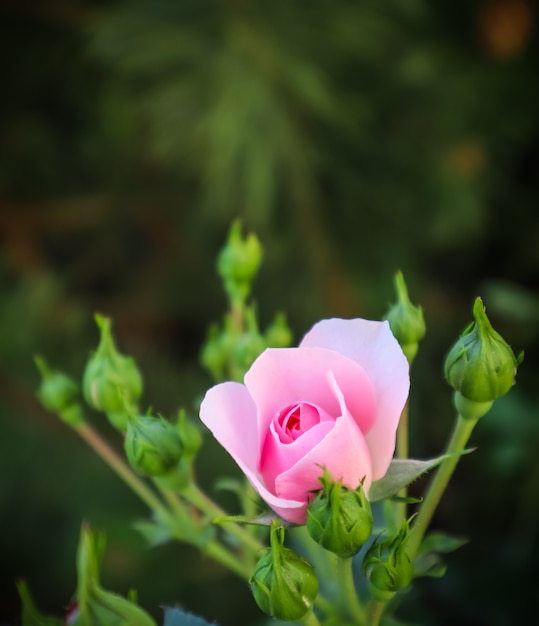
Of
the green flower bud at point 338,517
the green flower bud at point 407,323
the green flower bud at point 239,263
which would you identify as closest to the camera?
the green flower bud at point 338,517

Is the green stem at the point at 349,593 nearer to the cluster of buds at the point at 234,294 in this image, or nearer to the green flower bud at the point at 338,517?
the green flower bud at the point at 338,517

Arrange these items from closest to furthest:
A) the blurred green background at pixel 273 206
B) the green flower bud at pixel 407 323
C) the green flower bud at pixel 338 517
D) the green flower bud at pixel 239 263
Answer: the green flower bud at pixel 338 517, the green flower bud at pixel 407 323, the green flower bud at pixel 239 263, the blurred green background at pixel 273 206

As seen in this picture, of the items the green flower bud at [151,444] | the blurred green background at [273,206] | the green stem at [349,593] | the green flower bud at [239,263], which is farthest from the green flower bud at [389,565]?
the blurred green background at [273,206]

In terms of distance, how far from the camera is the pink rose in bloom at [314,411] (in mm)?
321

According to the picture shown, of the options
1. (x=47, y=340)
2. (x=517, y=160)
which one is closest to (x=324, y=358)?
(x=47, y=340)

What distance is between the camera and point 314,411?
344 millimetres

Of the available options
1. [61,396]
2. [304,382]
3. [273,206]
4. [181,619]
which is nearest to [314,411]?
[304,382]

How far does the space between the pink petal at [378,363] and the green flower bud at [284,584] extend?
51 millimetres

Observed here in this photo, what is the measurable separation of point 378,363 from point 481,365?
0.05m

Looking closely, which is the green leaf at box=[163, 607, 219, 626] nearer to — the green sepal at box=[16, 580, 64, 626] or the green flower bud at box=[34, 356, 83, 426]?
the green sepal at box=[16, 580, 64, 626]

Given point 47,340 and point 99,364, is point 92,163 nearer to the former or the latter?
point 47,340

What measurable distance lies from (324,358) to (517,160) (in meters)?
0.98

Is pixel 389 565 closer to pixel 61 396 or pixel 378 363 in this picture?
pixel 378 363

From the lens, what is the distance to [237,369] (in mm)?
521
